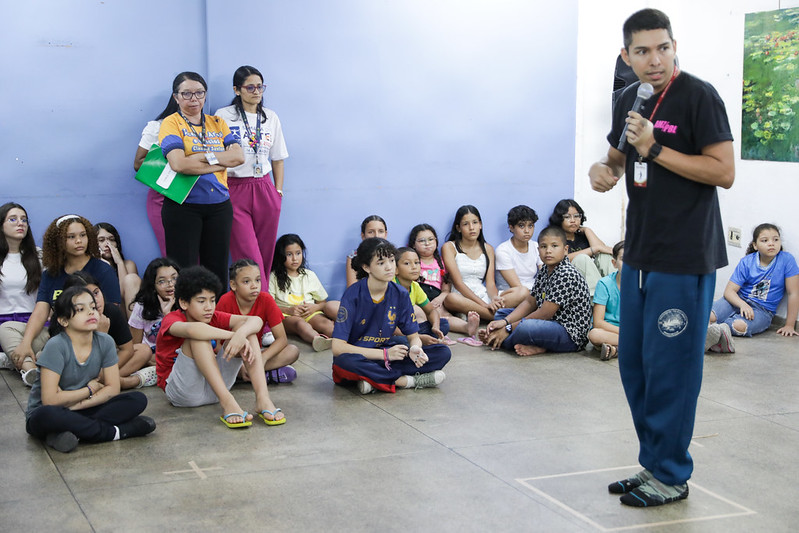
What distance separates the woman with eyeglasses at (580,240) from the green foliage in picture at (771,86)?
51.4 inches

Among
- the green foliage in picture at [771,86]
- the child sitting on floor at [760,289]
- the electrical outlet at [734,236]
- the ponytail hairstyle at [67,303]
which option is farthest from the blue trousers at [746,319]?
the ponytail hairstyle at [67,303]

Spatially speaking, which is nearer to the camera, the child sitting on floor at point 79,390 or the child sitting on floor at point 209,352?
the child sitting on floor at point 79,390

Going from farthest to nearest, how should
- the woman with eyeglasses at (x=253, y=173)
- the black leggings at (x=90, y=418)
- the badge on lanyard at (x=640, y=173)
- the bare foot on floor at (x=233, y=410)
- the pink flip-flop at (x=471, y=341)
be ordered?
the woman with eyeglasses at (x=253, y=173)
the pink flip-flop at (x=471, y=341)
the bare foot on floor at (x=233, y=410)
the black leggings at (x=90, y=418)
the badge on lanyard at (x=640, y=173)

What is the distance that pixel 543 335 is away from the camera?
5.76m

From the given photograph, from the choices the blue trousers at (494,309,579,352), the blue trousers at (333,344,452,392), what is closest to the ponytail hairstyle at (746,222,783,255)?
the blue trousers at (494,309,579,352)

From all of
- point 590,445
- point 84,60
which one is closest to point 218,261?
point 84,60

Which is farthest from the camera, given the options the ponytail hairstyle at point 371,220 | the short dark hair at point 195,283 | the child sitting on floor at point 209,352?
the ponytail hairstyle at point 371,220

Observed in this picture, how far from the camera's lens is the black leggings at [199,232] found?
576cm

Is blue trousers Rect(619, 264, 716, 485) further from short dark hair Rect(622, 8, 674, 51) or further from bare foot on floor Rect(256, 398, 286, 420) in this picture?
bare foot on floor Rect(256, 398, 286, 420)

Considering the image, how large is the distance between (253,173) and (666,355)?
3853mm

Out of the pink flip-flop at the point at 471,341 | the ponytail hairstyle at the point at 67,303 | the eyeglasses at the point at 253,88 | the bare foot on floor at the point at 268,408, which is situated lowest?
the bare foot on floor at the point at 268,408

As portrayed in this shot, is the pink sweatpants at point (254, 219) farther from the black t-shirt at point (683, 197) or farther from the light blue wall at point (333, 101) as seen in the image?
the black t-shirt at point (683, 197)

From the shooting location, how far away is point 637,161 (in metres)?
3.21

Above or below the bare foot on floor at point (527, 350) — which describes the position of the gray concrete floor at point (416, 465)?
below
